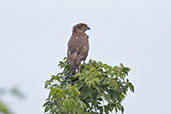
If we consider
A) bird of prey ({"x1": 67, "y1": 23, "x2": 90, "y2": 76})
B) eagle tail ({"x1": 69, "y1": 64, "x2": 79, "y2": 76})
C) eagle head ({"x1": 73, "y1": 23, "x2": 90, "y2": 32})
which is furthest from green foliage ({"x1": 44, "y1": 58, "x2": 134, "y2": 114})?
eagle head ({"x1": 73, "y1": 23, "x2": 90, "y2": 32})

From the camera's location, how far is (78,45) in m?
8.87

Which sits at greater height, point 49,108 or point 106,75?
point 106,75

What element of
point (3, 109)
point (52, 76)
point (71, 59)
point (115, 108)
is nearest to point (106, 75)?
point (115, 108)

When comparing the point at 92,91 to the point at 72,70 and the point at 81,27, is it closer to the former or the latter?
the point at 72,70

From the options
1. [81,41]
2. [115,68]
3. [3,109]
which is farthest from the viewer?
[81,41]

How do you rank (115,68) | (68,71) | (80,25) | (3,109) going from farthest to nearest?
(80,25)
(68,71)
(115,68)
(3,109)

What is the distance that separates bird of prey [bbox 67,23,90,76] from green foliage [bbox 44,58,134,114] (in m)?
1.49

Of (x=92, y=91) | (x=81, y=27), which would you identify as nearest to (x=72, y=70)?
(x=92, y=91)

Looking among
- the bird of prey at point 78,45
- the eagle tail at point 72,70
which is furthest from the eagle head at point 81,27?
the eagle tail at point 72,70

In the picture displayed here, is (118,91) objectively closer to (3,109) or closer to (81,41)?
(81,41)

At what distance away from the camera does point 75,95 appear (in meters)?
4.53

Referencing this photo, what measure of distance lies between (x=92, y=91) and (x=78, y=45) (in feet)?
12.4

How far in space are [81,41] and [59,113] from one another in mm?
4694

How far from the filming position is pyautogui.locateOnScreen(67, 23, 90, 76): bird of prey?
8.00 m
